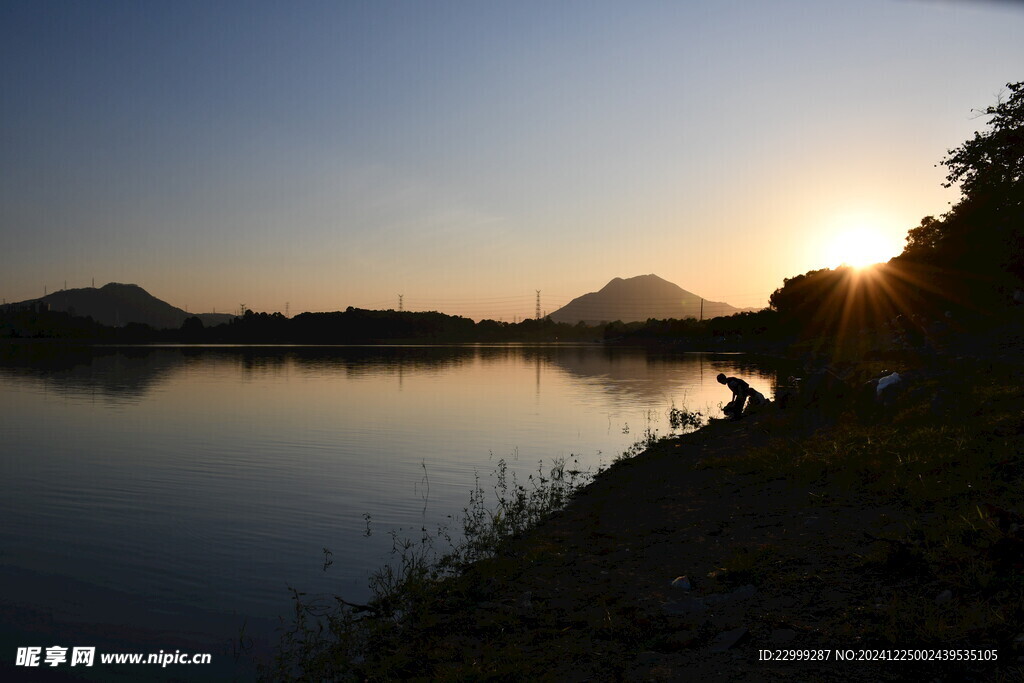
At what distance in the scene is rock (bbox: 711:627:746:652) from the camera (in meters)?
7.15

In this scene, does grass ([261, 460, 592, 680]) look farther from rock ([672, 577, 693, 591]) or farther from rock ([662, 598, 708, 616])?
rock ([672, 577, 693, 591])

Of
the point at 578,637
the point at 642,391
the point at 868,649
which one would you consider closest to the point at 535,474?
the point at 578,637

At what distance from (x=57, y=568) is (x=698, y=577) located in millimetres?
12649

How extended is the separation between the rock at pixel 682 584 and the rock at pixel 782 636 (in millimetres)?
1872

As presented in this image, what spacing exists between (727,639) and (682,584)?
193 centimetres

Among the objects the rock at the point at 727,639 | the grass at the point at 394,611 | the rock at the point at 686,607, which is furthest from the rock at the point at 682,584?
the grass at the point at 394,611

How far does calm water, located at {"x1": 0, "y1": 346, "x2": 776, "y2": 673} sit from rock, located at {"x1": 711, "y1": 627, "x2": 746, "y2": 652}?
21.5ft

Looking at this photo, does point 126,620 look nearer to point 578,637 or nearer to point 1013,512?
point 578,637

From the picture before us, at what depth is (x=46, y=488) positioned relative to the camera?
61.4 ft

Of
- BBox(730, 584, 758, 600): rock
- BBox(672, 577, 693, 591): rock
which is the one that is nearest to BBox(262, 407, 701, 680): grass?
BBox(672, 577, 693, 591): rock

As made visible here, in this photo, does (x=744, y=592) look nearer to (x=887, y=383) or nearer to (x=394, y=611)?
(x=394, y=611)

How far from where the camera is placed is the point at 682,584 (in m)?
9.23

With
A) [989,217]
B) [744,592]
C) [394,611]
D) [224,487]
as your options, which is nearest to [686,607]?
[744,592]

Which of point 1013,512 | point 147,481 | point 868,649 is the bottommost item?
point 147,481
